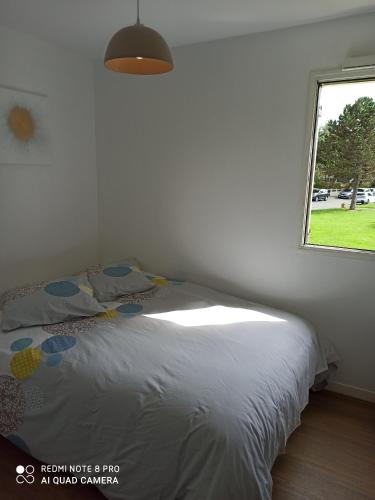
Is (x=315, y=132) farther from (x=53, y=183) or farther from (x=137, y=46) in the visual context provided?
(x=53, y=183)

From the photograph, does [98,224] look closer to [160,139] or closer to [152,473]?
[160,139]

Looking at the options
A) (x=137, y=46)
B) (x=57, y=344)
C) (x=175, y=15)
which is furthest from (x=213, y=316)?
(x=175, y=15)

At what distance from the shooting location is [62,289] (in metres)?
2.50

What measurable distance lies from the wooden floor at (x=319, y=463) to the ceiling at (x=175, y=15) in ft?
8.33

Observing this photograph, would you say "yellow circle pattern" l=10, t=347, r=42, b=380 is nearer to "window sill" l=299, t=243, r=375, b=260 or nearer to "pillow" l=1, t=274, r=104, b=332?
"pillow" l=1, t=274, r=104, b=332

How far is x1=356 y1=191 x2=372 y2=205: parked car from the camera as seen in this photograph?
8.07 ft

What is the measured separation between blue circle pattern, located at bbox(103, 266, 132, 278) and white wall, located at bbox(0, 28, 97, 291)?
58 centimetres

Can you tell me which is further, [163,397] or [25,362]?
[25,362]

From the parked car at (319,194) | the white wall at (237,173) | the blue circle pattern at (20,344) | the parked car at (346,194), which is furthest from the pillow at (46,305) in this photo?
the parked car at (346,194)

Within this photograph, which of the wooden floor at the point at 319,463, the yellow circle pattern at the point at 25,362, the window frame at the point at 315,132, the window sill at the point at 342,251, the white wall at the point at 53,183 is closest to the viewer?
the wooden floor at the point at 319,463

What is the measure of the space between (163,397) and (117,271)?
1531mm

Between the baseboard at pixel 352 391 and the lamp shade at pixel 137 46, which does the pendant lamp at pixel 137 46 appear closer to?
the lamp shade at pixel 137 46

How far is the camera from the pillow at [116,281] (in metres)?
2.77

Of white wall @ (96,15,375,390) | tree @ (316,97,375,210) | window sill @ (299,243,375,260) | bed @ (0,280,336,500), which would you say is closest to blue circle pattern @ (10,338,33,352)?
bed @ (0,280,336,500)
